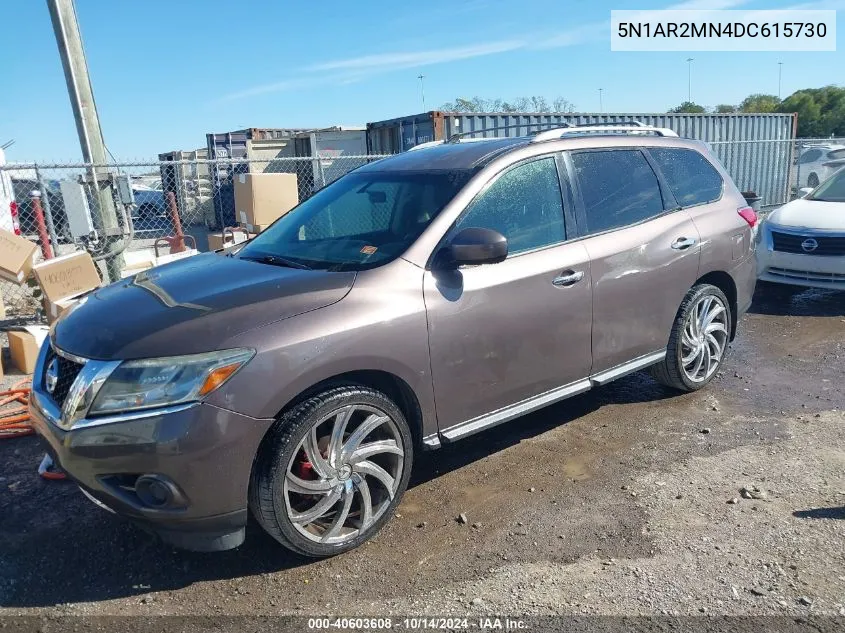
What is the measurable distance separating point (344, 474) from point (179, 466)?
0.75 metres

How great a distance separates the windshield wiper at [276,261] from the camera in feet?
11.6

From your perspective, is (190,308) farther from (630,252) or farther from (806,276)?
(806,276)

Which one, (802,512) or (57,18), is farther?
(57,18)

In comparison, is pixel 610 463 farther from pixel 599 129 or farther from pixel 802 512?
pixel 599 129

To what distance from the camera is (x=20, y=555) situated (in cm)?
329

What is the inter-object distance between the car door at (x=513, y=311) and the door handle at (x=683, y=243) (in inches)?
36.9

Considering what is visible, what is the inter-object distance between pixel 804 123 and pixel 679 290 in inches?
1820

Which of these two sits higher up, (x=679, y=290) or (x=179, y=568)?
(x=679, y=290)

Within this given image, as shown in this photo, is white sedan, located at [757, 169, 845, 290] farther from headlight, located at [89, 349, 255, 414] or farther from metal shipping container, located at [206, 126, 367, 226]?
metal shipping container, located at [206, 126, 367, 226]

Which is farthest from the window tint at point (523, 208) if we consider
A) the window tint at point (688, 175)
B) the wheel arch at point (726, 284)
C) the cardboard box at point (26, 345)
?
the cardboard box at point (26, 345)

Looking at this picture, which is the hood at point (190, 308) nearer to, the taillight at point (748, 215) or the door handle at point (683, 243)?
the door handle at point (683, 243)

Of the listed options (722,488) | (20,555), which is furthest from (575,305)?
(20,555)

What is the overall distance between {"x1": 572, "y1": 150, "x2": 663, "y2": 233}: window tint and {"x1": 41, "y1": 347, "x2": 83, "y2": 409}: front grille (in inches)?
112

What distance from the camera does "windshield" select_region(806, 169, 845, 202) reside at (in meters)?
8.23
